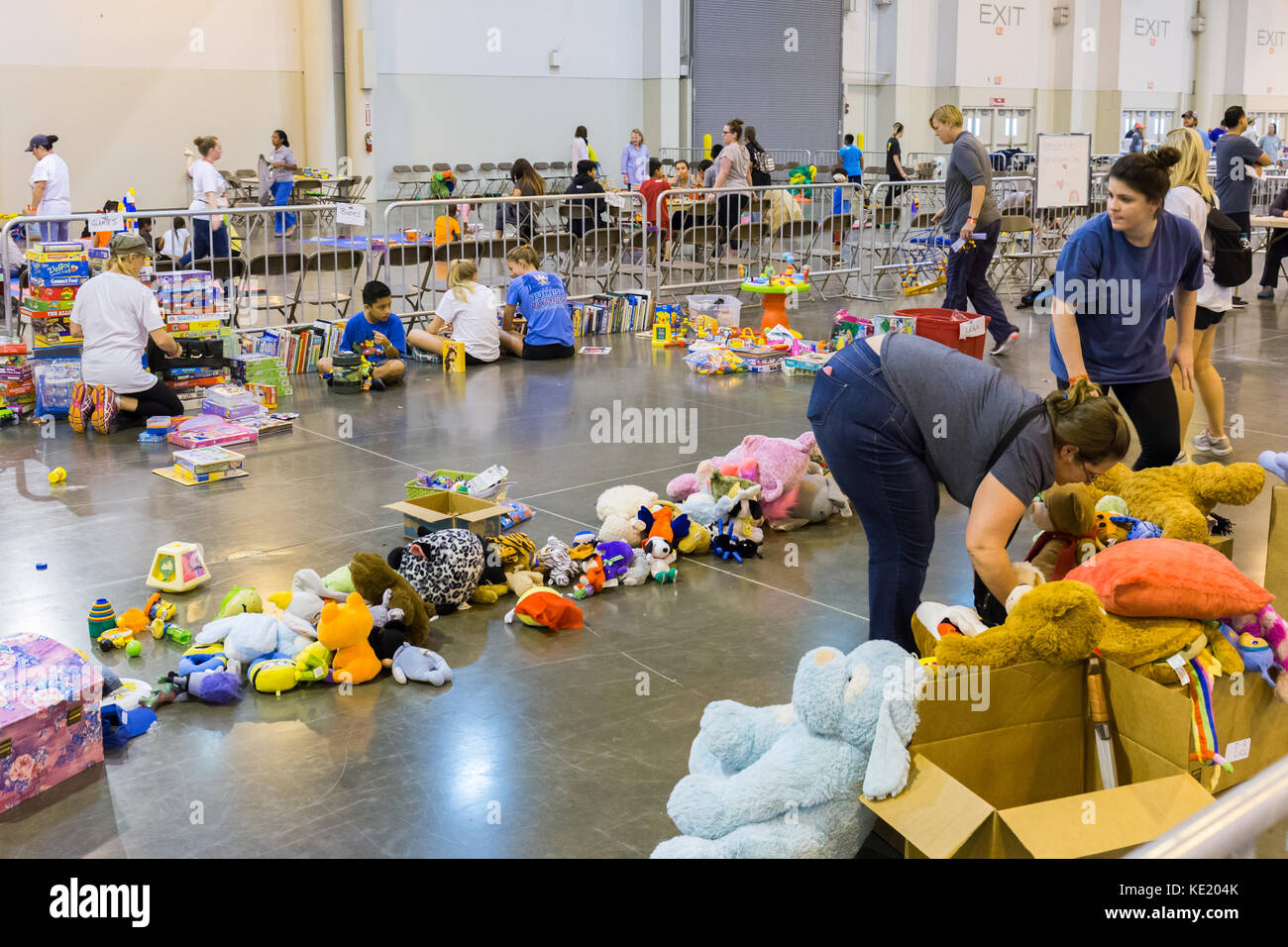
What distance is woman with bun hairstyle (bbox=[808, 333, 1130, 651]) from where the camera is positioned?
3.39m

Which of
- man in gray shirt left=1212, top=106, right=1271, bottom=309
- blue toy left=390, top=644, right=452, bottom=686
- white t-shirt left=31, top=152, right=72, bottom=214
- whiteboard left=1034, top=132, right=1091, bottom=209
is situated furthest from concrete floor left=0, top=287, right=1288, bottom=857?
white t-shirt left=31, top=152, right=72, bottom=214

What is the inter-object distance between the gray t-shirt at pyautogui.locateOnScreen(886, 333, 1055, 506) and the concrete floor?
3.64 ft

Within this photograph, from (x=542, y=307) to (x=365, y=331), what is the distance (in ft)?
5.85

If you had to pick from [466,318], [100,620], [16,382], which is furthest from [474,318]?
[100,620]

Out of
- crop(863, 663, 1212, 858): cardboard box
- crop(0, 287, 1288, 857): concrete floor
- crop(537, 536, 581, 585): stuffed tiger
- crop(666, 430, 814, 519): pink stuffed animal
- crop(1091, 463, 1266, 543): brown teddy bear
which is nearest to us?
crop(863, 663, 1212, 858): cardboard box

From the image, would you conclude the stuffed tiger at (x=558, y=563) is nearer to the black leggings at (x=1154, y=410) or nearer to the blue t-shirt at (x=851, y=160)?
the black leggings at (x=1154, y=410)

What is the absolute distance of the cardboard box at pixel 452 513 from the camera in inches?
221

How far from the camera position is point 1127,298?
190 inches

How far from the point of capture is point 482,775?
3.80 meters

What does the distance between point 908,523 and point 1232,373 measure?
740cm

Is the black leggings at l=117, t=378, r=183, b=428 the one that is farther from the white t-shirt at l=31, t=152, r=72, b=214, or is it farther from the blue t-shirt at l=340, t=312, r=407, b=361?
the white t-shirt at l=31, t=152, r=72, b=214

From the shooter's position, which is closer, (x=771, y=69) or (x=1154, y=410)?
(x=1154, y=410)

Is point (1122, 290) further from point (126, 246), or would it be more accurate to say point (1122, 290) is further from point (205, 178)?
point (205, 178)

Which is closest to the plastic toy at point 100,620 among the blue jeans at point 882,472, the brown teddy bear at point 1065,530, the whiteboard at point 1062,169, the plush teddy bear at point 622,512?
the plush teddy bear at point 622,512
